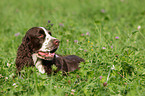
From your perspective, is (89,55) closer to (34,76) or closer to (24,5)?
(34,76)

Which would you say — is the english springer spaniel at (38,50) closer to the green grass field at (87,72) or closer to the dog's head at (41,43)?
the dog's head at (41,43)

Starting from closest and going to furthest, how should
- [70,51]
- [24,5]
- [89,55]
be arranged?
[89,55]
[70,51]
[24,5]

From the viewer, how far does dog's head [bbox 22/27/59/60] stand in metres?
3.52

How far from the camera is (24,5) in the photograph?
849 centimetres

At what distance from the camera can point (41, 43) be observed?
3.56 metres

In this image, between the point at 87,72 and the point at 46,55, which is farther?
the point at 46,55

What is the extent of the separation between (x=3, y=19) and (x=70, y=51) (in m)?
3.42

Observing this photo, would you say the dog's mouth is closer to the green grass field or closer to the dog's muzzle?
the dog's muzzle

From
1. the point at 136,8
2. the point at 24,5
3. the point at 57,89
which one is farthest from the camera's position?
the point at 24,5

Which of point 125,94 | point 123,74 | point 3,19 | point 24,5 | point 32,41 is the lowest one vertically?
point 125,94

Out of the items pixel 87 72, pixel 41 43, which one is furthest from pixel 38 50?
pixel 87 72

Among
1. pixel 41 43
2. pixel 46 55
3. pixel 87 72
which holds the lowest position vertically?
pixel 87 72

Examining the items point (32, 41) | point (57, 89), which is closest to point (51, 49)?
point (32, 41)

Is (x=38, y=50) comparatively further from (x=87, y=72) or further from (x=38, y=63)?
(x=87, y=72)
